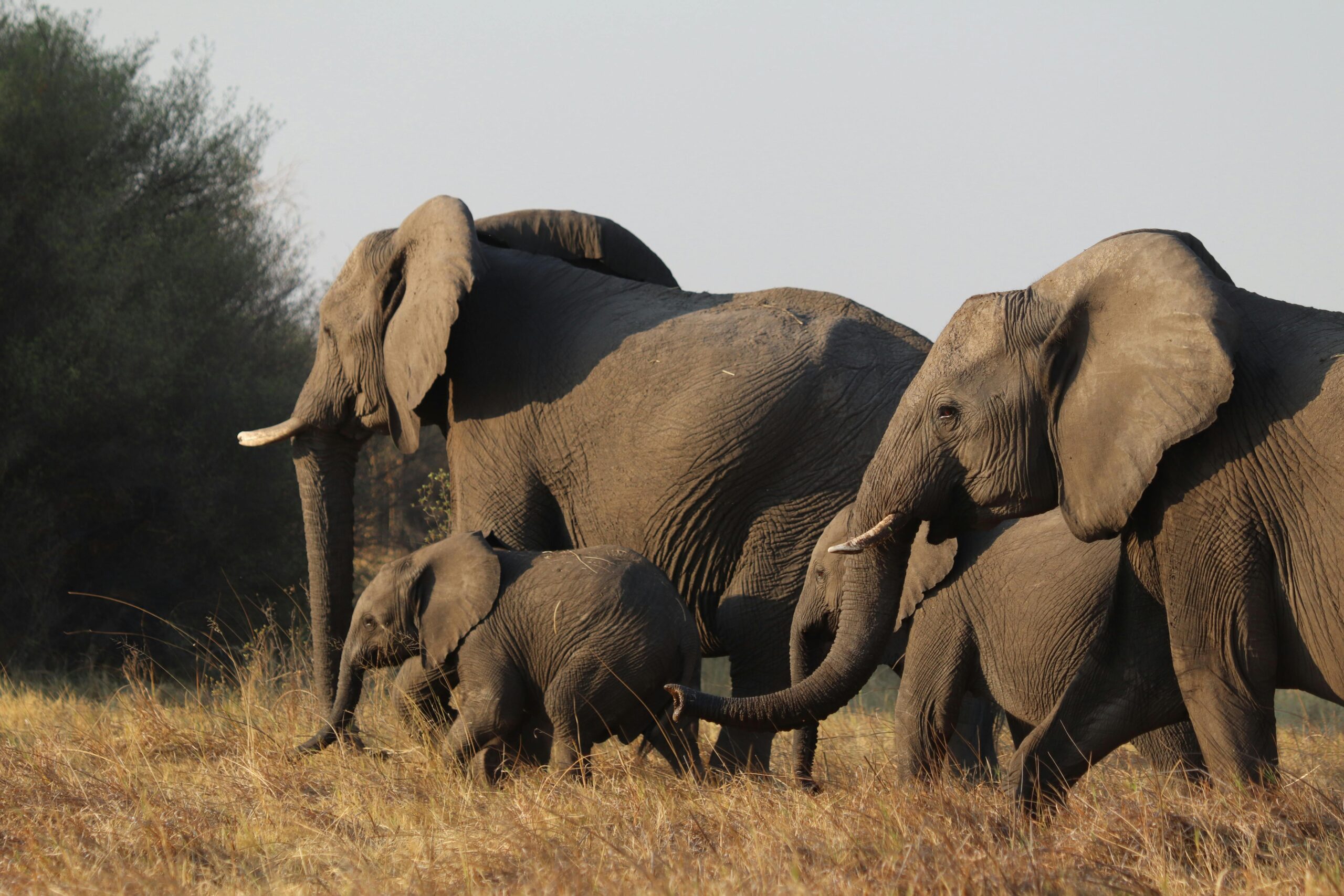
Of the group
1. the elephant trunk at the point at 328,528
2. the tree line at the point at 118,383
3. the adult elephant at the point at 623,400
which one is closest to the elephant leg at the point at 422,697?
the adult elephant at the point at 623,400

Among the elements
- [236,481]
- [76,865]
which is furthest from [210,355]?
[76,865]

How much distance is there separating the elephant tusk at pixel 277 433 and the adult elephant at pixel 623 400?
0.02 m

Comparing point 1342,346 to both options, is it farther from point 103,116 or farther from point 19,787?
point 103,116

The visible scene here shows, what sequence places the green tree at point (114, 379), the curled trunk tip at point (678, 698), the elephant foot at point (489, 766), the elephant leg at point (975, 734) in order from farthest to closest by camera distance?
the green tree at point (114, 379)
the elephant leg at point (975, 734)
the elephant foot at point (489, 766)
the curled trunk tip at point (678, 698)

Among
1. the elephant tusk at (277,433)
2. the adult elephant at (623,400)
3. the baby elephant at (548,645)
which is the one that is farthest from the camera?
the elephant tusk at (277,433)

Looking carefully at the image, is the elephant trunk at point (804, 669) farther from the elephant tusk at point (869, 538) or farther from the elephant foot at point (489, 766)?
the elephant tusk at point (869, 538)

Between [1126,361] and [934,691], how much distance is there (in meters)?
1.72

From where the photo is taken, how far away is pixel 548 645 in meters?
6.02

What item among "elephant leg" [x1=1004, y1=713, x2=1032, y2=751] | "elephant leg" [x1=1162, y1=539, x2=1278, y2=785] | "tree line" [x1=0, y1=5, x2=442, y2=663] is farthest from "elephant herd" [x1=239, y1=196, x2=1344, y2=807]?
"tree line" [x1=0, y1=5, x2=442, y2=663]

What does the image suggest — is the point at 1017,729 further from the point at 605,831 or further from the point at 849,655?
the point at 605,831

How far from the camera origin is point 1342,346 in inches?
158

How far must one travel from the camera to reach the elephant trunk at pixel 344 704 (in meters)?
6.57

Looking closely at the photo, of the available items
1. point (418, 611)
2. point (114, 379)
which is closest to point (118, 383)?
point (114, 379)

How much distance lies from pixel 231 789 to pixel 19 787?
0.73 metres
